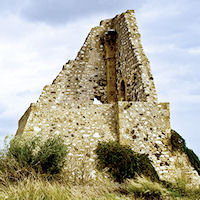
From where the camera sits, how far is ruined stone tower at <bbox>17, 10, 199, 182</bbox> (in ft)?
31.2

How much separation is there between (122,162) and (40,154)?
A: 8.32 ft

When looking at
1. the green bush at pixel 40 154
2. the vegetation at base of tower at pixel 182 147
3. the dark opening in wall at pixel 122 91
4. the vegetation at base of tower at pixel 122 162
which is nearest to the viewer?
the green bush at pixel 40 154

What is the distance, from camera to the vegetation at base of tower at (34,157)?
310 inches

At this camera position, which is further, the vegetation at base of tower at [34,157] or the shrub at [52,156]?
the shrub at [52,156]

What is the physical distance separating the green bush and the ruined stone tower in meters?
0.51

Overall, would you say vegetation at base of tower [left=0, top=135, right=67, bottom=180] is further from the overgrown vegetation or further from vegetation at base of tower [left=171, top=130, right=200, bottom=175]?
vegetation at base of tower [left=171, top=130, right=200, bottom=175]

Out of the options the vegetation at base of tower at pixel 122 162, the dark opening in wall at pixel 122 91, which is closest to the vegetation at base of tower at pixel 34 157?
the vegetation at base of tower at pixel 122 162

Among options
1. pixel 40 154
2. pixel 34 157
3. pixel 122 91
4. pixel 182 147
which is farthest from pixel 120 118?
pixel 122 91

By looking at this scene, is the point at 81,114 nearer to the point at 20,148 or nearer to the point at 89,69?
the point at 20,148

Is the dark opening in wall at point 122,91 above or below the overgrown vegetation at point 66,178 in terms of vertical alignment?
above

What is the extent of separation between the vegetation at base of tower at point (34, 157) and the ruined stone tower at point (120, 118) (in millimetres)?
543

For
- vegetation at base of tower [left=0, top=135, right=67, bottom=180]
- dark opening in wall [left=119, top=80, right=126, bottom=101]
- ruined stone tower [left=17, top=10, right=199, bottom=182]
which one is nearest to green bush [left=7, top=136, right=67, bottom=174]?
vegetation at base of tower [left=0, top=135, right=67, bottom=180]

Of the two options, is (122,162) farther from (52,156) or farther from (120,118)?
(52,156)

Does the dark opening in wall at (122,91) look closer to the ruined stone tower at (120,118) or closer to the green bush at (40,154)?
the ruined stone tower at (120,118)
